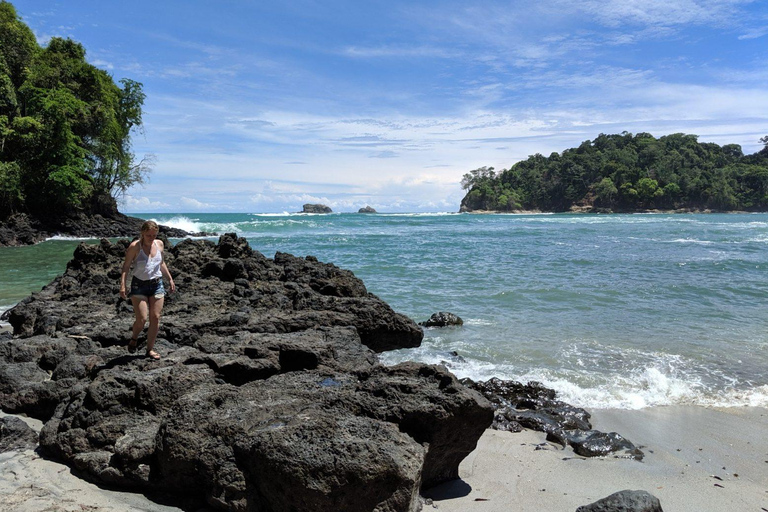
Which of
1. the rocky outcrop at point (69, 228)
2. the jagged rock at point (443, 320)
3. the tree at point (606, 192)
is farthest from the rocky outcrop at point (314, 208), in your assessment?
the jagged rock at point (443, 320)

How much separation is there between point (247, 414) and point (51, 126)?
3333 centimetres

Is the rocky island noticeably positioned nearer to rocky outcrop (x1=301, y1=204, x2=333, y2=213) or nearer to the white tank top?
rocky outcrop (x1=301, y1=204, x2=333, y2=213)

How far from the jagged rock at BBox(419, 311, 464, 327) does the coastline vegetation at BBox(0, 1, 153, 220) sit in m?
27.9

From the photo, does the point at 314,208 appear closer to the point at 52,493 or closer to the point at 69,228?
the point at 69,228

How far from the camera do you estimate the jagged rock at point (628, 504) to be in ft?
10.3

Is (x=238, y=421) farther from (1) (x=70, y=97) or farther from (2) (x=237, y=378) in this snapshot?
(1) (x=70, y=97)

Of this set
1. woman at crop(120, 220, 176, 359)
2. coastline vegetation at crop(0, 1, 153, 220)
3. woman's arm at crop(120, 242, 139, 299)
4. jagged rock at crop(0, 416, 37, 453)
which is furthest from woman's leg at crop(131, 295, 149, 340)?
coastline vegetation at crop(0, 1, 153, 220)

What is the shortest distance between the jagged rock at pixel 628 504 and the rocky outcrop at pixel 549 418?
5.20ft

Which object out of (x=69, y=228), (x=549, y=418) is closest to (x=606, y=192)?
(x=69, y=228)

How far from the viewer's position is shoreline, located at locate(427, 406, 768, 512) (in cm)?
393

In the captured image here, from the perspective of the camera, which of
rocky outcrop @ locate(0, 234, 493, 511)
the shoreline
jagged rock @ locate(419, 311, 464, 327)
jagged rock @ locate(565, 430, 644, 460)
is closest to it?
rocky outcrop @ locate(0, 234, 493, 511)

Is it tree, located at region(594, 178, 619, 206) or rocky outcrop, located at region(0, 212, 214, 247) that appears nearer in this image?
rocky outcrop, located at region(0, 212, 214, 247)

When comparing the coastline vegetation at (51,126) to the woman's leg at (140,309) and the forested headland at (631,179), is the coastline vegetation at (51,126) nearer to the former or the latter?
the woman's leg at (140,309)

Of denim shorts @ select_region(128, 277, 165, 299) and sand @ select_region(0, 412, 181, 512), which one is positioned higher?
denim shorts @ select_region(128, 277, 165, 299)
